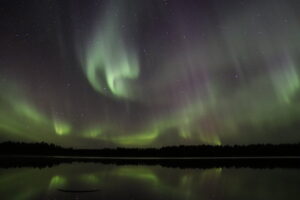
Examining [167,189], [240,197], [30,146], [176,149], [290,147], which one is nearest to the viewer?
[240,197]

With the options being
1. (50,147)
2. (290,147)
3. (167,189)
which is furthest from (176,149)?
(167,189)

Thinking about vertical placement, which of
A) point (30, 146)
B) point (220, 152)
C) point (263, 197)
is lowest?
point (263, 197)

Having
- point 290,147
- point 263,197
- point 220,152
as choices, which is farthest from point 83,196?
point 290,147

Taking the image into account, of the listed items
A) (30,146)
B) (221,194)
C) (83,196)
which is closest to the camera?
(83,196)

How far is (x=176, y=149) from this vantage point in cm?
11525

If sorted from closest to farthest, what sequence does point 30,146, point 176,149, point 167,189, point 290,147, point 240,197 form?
1. point 240,197
2. point 167,189
3. point 290,147
4. point 176,149
5. point 30,146

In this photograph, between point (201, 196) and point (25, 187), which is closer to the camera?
point (201, 196)

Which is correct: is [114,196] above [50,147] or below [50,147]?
below

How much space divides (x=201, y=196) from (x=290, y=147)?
98017mm

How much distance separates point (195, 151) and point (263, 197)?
311 feet

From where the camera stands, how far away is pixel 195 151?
4382 inches

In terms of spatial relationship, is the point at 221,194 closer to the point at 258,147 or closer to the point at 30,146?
the point at 258,147

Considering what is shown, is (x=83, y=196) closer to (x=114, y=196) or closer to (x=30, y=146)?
(x=114, y=196)

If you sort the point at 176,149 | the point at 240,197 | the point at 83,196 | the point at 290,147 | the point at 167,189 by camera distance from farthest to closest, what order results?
the point at 176,149, the point at 290,147, the point at 167,189, the point at 240,197, the point at 83,196
